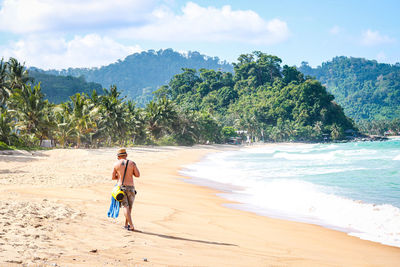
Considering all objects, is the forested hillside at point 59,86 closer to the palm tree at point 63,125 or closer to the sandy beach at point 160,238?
the palm tree at point 63,125

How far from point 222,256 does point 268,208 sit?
6.06 meters

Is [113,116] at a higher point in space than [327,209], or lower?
higher

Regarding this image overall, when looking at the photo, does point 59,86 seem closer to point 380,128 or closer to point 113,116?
point 113,116

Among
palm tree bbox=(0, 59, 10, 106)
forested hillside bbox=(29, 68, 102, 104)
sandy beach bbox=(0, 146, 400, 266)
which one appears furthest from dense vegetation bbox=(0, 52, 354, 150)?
sandy beach bbox=(0, 146, 400, 266)

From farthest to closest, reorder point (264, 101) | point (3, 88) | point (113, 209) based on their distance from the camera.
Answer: point (264, 101), point (3, 88), point (113, 209)

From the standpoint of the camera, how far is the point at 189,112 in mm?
72375

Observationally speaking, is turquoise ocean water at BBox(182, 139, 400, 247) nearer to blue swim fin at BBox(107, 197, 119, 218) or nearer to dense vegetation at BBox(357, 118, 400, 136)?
blue swim fin at BBox(107, 197, 119, 218)

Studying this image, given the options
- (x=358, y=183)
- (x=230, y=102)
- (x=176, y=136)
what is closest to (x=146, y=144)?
(x=176, y=136)

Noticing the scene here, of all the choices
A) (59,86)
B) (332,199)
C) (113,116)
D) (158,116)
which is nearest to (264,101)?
(59,86)

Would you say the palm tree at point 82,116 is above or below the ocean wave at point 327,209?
above

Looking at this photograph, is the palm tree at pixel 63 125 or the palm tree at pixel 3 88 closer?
the palm tree at pixel 63 125

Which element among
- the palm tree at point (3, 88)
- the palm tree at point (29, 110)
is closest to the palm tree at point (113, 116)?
the palm tree at point (29, 110)

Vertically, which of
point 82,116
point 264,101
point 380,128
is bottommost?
point 82,116

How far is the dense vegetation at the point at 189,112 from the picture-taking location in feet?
110
